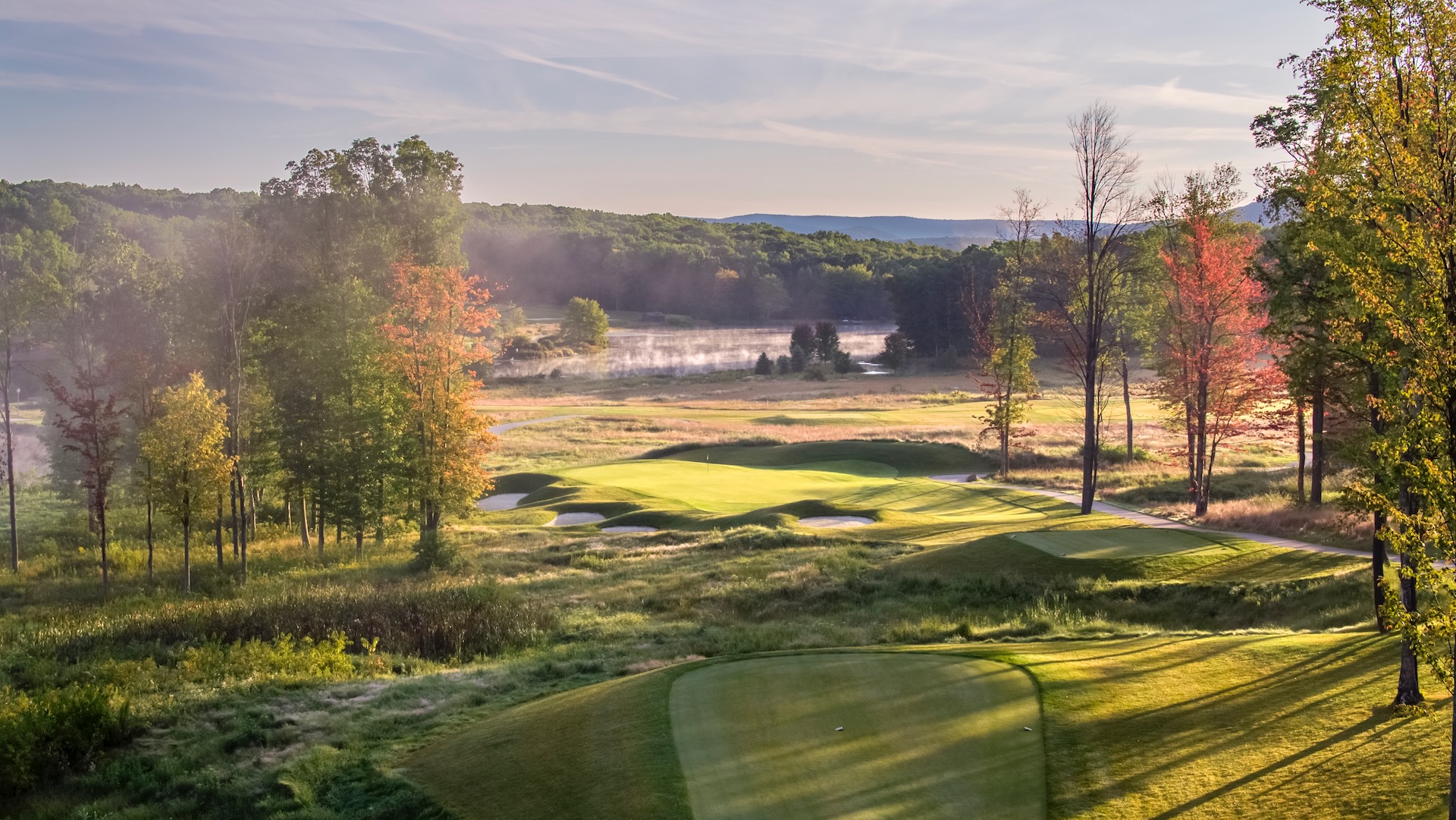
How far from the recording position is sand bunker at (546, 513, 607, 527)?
118 ft

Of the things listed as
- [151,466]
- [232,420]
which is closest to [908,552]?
[151,466]

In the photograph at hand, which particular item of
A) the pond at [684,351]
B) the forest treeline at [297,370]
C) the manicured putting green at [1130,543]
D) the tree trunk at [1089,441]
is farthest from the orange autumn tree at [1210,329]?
the pond at [684,351]

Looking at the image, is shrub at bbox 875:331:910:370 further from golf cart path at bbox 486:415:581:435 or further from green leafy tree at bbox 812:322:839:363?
golf cart path at bbox 486:415:581:435

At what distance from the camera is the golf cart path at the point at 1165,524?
2223cm

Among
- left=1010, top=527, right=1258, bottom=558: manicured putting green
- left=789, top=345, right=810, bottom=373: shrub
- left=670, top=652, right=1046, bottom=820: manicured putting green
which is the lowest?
left=1010, top=527, right=1258, bottom=558: manicured putting green

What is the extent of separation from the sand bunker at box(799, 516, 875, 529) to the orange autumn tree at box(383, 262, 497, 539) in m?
11.8

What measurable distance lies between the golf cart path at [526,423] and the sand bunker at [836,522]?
121ft

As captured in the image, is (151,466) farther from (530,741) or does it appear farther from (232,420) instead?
(530,741)

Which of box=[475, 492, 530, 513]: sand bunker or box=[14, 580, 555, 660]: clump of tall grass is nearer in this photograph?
box=[14, 580, 555, 660]: clump of tall grass

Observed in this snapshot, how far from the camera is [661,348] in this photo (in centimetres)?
14900

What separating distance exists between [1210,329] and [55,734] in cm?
3488

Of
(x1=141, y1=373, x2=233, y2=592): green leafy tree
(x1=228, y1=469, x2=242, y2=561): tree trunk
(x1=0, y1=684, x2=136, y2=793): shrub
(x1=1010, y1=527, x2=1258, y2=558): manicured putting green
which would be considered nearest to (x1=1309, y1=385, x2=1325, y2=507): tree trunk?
(x1=1010, y1=527, x2=1258, y2=558): manicured putting green

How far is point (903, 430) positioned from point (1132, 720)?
164 feet

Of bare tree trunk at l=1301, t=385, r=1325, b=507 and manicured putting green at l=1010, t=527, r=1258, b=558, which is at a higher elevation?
bare tree trunk at l=1301, t=385, r=1325, b=507
